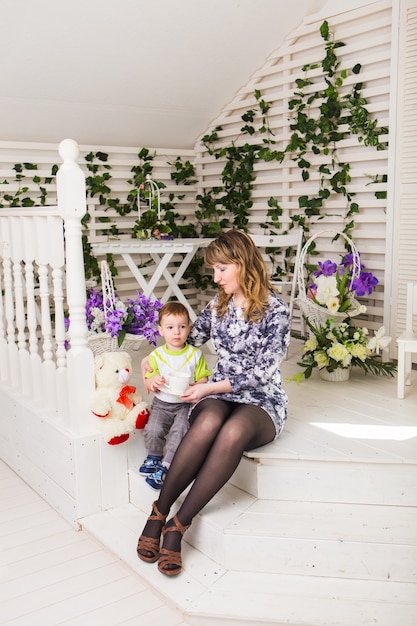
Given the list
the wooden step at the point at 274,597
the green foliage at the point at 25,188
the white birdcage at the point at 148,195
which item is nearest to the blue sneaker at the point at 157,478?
the wooden step at the point at 274,597

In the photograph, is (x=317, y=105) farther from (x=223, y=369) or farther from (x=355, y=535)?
(x=355, y=535)

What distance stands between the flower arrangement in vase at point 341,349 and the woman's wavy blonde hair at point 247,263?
1.09m

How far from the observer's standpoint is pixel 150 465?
279cm

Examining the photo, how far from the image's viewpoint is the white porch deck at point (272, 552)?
7.31ft

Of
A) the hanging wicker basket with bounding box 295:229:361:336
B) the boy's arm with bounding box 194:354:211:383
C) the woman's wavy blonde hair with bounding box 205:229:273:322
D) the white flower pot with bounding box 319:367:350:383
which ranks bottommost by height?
the white flower pot with bounding box 319:367:350:383

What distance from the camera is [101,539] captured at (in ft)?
8.78

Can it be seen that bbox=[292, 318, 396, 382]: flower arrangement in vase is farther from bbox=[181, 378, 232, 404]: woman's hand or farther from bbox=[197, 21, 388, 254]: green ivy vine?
bbox=[181, 378, 232, 404]: woman's hand

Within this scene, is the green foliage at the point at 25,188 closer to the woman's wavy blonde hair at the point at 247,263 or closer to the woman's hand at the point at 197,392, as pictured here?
the woman's wavy blonde hair at the point at 247,263

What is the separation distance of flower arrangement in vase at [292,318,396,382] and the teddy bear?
1175 mm

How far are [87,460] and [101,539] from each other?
32cm

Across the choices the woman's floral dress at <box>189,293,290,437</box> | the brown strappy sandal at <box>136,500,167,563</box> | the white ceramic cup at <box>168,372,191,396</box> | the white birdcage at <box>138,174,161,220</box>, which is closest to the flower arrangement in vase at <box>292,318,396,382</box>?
the woman's floral dress at <box>189,293,290,437</box>

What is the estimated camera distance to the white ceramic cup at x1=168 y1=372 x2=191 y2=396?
2.74m

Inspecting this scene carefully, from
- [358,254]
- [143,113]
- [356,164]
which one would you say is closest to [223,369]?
[358,254]

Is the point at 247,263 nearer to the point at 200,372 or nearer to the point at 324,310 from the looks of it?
the point at 200,372
